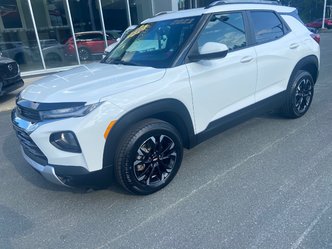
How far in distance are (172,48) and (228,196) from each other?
1.70m

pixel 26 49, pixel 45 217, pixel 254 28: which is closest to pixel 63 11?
pixel 26 49

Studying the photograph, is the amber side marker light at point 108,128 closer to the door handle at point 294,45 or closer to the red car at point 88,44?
the door handle at point 294,45

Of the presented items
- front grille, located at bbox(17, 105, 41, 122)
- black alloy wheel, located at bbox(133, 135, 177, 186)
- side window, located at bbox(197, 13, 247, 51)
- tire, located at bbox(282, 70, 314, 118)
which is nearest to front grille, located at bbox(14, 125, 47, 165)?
front grille, located at bbox(17, 105, 41, 122)

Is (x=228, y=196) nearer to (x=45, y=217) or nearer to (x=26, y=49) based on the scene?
(x=45, y=217)

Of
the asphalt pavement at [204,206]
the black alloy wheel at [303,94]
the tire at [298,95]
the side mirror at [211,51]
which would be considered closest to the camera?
the asphalt pavement at [204,206]

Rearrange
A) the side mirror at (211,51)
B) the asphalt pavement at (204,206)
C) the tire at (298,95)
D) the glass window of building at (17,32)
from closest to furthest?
1. the asphalt pavement at (204,206)
2. the side mirror at (211,51)
3. the tire at (298,95)
4. the glass window of building at (17,32)

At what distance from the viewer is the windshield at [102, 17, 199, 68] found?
3.00 metres

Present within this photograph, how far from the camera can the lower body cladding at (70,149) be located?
7.54 ft

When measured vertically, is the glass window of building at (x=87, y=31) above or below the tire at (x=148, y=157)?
above

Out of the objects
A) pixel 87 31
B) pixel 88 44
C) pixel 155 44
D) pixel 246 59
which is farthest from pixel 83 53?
pixel 246 59

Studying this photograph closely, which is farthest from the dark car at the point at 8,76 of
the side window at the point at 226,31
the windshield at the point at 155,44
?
the side window at the point at 226,31

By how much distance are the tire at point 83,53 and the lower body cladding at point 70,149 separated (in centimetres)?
1039

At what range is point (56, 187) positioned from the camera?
3117mm

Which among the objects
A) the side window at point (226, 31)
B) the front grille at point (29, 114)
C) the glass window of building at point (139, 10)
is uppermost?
the glass window of building at point (139, 10)
